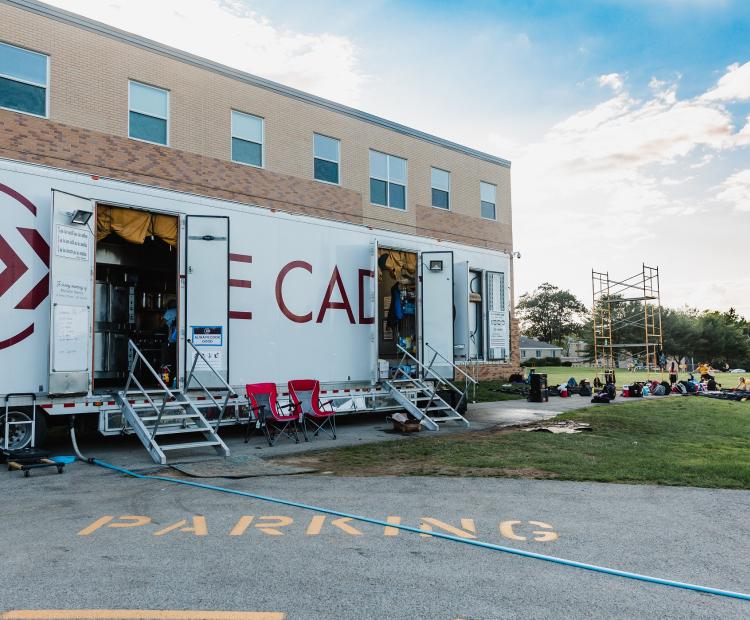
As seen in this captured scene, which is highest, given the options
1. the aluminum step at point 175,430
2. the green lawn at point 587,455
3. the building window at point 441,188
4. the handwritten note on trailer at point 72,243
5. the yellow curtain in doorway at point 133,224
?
the building window at point 441,188

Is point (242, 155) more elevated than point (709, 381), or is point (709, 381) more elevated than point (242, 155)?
point (242, 155)

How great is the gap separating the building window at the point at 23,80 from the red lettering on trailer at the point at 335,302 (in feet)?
24.1

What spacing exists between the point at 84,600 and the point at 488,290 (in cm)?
998

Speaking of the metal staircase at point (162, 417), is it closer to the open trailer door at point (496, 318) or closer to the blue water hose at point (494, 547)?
the blue water hose at point (494, 547)

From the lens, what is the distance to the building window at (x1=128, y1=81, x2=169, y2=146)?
14.0 metres

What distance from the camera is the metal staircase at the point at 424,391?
1052cm

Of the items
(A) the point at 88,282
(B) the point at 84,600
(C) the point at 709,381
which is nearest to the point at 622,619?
(B) the point at 84,600

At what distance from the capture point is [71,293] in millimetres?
7426

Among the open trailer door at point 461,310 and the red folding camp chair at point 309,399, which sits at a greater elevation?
the open trailer door at point 461,310

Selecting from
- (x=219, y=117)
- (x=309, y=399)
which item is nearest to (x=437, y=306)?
(x=309, y=399)

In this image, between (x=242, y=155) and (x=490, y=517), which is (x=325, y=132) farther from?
(x=490, y=517)

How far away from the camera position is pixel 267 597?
3.24 metres

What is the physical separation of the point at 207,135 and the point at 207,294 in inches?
310

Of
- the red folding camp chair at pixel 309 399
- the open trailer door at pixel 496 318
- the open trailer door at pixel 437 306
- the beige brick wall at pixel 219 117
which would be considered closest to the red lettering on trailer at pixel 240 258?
the red folding camp chair at pixel 309 399
